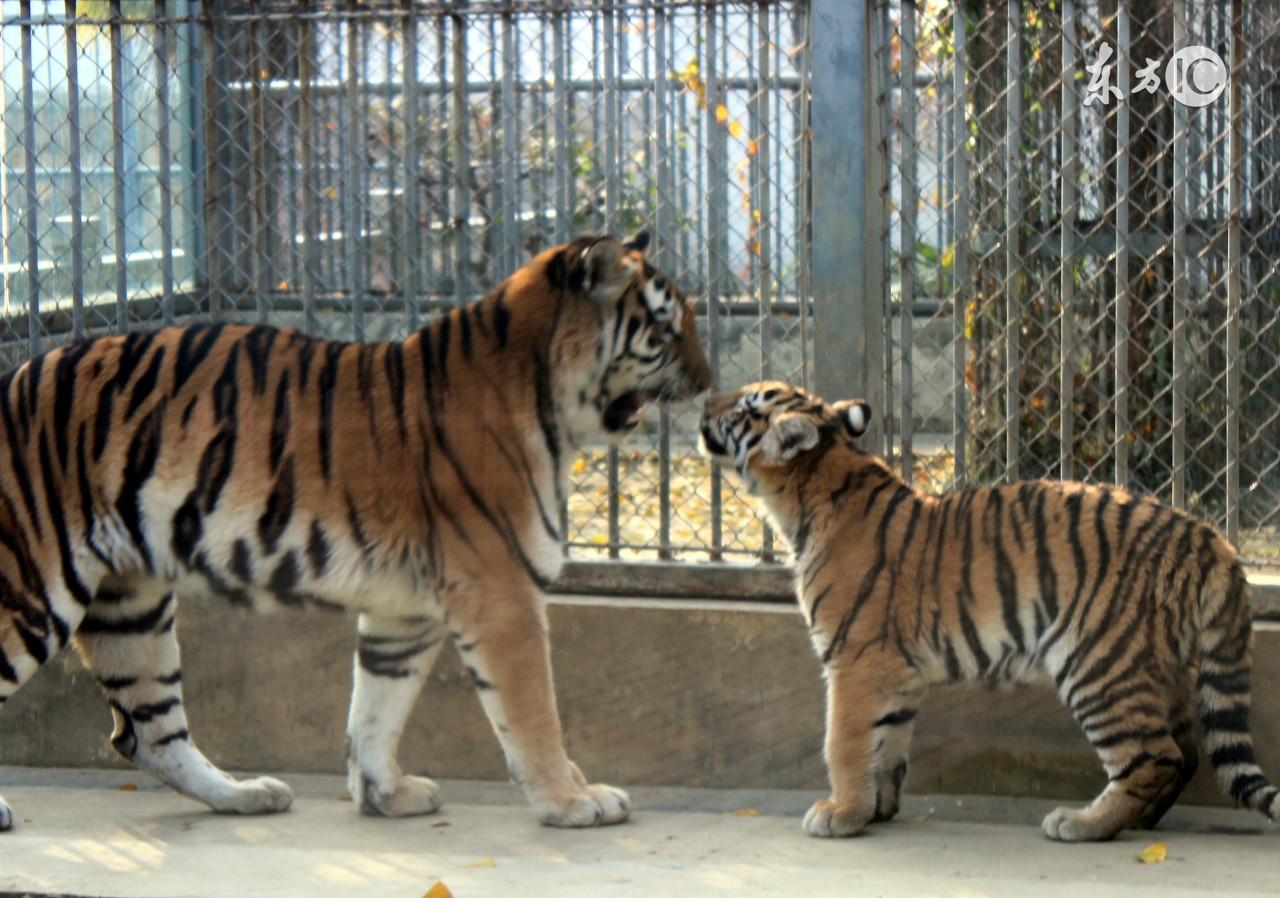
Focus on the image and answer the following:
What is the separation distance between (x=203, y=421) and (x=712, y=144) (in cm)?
191

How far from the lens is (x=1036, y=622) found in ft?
12.9

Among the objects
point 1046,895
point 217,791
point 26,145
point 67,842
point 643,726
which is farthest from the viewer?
point 26,145

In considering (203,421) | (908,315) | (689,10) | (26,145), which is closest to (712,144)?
(689,10)

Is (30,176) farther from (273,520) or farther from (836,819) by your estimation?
(836,819)

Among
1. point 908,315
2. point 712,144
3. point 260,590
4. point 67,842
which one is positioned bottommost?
point 67,842

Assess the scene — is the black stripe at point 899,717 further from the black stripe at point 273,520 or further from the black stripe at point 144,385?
the black stripe at point 144,385

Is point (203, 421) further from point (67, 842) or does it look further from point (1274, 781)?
point (1274, 781)

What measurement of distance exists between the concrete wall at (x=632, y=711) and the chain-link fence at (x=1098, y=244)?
74 cm

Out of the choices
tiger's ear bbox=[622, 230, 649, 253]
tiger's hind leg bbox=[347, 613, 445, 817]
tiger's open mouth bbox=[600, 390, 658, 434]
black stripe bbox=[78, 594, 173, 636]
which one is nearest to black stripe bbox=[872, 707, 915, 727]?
tiger's open mouth bbox=[600, 390, 658, 434]

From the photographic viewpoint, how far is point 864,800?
12.9 ft

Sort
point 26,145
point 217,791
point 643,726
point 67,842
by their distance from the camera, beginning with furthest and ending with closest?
point 26,145, point 643,726, point 217,791, point 67,842

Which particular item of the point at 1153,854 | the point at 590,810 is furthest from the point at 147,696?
the point at 1153,854

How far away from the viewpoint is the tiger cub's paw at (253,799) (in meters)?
4.29

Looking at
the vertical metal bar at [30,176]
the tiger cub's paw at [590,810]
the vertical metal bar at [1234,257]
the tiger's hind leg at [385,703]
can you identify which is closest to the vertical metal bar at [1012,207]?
the vertical metal bar at [1234,257]
